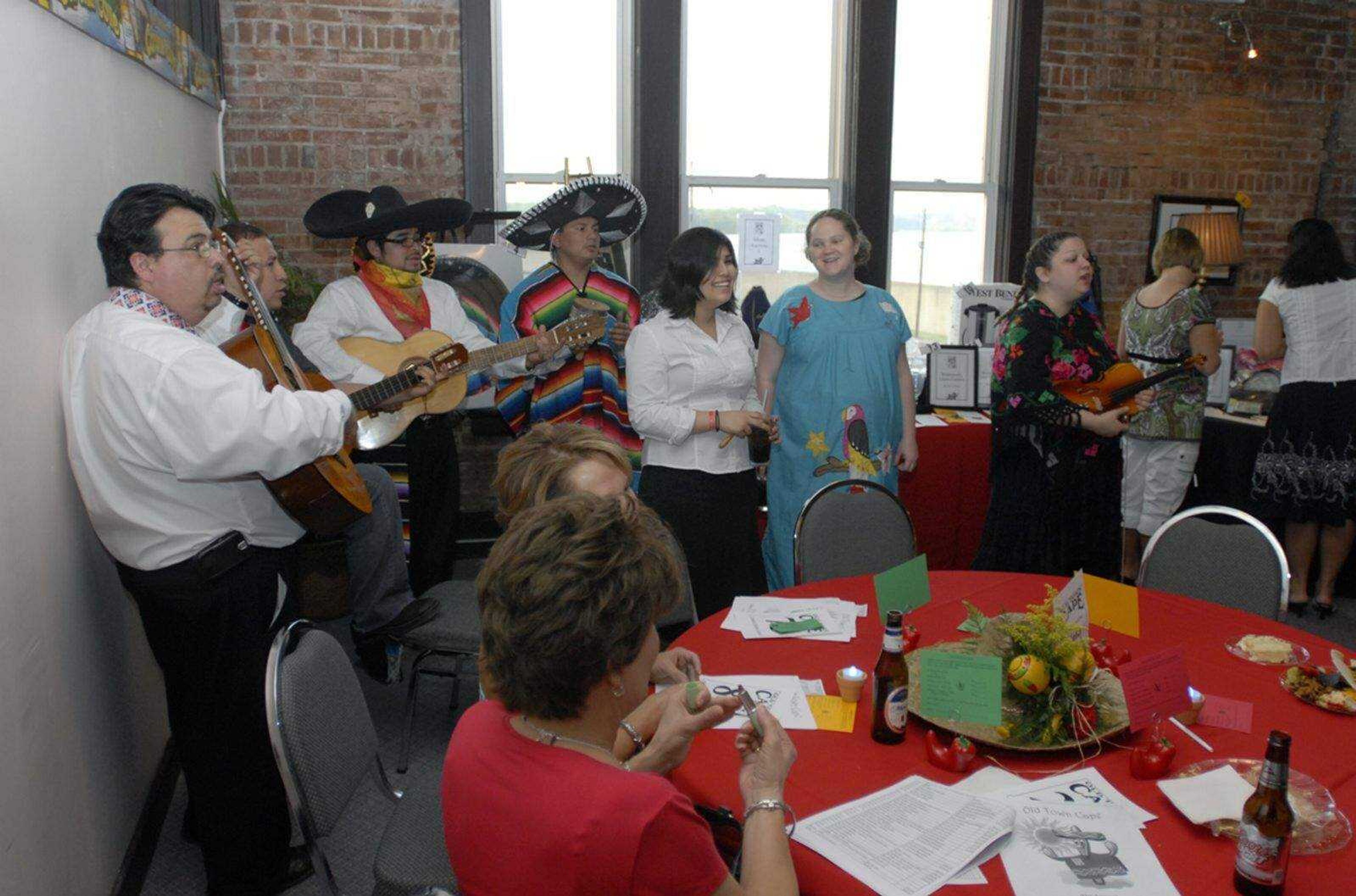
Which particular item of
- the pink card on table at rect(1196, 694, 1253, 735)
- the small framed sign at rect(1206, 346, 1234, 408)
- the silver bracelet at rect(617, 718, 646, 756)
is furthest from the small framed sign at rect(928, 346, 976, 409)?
the silver bracelet at rect(617, 718, 646, 756)

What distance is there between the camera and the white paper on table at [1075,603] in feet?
6.33

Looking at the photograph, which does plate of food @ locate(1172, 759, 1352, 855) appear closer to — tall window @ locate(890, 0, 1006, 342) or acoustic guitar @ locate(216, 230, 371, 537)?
acoustic guitar @ locate(216, 230, 371, 537)

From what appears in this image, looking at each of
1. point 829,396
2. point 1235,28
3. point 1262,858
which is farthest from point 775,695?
point 1235,28

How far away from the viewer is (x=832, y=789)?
1.54 meters

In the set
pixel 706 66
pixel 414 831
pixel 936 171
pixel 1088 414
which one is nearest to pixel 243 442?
pixel 414 831

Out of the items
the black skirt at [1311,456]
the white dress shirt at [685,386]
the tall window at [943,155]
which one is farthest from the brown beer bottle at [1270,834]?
the tall window at [943,155]

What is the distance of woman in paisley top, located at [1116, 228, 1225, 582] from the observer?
14.3ft

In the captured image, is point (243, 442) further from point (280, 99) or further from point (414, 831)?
point (280, 99)

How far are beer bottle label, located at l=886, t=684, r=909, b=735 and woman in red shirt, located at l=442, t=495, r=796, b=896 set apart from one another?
1.15 ft

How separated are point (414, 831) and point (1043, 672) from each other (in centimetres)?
114

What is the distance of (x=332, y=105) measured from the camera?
4832mm

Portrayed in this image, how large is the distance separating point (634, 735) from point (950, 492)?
3250 mm

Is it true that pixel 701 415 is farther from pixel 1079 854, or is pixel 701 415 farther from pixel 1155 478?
pixel 1155 478

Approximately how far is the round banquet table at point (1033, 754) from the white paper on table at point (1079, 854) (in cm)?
2
